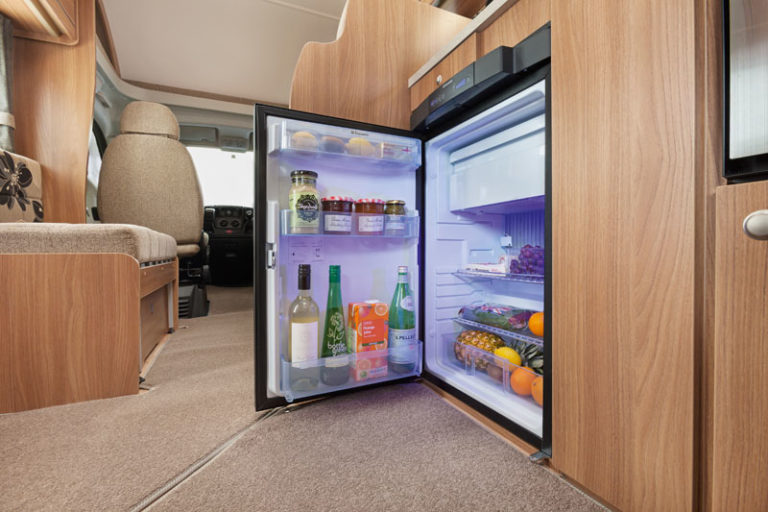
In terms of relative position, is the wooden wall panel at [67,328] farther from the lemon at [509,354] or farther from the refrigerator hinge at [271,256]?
the lemon at [509,354]

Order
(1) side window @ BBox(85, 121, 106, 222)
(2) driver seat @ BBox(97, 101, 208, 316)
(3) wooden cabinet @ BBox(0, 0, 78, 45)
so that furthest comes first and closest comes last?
(1) side window @ BBox(85, 121, 106, 222) < (2) driver seat @ BBox(97, 101, 208, 316) < (3) wooden cabinet @ BBox(0, 0, 78, 45)

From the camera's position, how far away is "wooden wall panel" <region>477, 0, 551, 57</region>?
0.77m

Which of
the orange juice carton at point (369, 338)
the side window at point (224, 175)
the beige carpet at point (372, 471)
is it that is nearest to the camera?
the beige carpet at point (372, 471)

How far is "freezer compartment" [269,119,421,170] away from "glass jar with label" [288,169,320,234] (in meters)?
0.08

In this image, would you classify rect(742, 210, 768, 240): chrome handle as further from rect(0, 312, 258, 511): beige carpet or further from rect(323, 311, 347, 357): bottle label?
rect(0, 312, 258, 511): beige carpet

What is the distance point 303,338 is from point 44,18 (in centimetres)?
213

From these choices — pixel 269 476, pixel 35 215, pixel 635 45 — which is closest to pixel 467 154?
Answer: pixel 635 45

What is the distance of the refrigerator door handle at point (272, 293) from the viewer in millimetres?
1029

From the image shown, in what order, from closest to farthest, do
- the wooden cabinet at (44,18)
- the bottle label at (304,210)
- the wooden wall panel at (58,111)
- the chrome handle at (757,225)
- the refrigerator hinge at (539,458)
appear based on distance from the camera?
1. the chrome handle at (757,225)
2. the refrigerator hinge at (539,458)
3. the bottle label at (304,210)
4. the wooden cabinet at (44,18)
5. the wooden wall panel at (58,111)

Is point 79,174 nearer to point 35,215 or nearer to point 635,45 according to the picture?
point 35,215

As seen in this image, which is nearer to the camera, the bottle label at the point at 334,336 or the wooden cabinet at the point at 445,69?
the wooden cabinet at the point at 445,69

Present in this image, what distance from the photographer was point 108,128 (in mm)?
3238

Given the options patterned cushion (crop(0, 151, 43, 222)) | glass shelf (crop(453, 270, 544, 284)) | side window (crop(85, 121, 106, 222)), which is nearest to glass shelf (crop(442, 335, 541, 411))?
glass shelf (crop(453, 270, 544, 284))

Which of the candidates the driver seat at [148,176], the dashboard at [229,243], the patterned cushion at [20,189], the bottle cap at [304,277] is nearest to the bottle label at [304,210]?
the bottle cap at [304,277]
